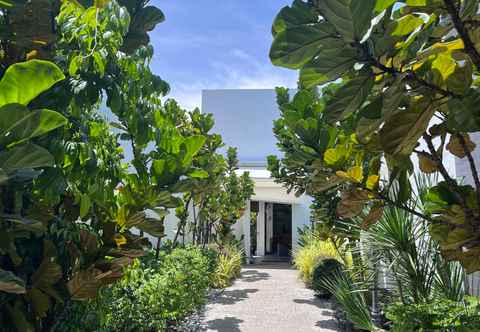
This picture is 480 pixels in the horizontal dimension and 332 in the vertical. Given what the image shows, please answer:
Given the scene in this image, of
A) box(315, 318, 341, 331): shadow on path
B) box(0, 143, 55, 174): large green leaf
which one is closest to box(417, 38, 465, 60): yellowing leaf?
box(0, 143, 55, 174): large green leaf

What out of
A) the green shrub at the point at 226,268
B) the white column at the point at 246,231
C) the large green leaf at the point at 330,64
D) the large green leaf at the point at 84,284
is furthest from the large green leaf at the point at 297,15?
the white column at the point at 246,231

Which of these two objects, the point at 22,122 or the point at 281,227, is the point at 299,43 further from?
the point at 281,227

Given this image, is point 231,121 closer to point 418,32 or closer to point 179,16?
point 179,16

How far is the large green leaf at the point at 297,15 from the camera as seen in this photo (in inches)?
45.5

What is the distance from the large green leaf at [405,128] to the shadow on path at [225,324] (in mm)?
6849

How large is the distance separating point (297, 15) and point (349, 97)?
0.31 meters

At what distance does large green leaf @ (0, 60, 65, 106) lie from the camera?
4.78ft

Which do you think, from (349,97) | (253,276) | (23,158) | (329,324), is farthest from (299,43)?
(253,276)

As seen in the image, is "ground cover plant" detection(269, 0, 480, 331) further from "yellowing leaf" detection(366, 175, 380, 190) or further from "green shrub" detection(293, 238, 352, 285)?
"green shrub" detection(293, 238, 352, 285)

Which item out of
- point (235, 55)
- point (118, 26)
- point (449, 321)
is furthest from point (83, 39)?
point (235, 55)

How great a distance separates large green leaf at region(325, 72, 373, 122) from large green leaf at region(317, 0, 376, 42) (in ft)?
0.47

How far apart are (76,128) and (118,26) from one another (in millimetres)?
744

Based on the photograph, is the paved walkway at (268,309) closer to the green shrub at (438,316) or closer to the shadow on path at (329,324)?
the shadow on path at (329,324)

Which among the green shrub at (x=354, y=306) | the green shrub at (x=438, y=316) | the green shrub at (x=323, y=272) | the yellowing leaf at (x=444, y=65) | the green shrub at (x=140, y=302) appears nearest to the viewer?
the yellowing leaf at (x=444, y=65)
